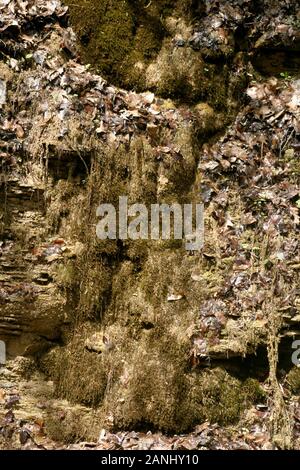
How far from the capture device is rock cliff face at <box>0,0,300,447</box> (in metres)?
5.29

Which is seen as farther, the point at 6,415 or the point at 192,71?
the point at 192,71

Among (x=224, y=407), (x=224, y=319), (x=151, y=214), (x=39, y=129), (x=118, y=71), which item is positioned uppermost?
(x=118, y=71)

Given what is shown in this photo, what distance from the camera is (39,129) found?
538cm

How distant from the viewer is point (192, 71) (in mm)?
6062

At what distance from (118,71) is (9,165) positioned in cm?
161

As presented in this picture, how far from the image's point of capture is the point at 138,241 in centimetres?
561

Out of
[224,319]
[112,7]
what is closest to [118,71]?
[112,7]

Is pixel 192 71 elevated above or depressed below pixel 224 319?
above

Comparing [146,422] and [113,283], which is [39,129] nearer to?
[113,283]

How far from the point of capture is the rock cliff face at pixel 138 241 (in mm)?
5293

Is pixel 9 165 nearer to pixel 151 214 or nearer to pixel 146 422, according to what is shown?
pixel 151 214
